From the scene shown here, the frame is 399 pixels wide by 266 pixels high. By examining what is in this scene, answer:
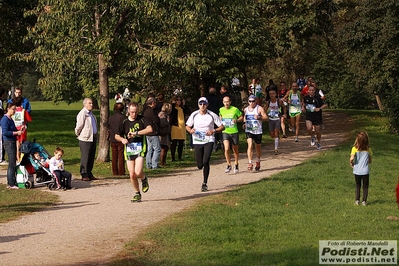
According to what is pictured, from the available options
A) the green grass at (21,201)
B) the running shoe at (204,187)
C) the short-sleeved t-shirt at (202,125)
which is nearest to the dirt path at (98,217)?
A: the running shoe at (204,187)

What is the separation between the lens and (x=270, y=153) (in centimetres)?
2425

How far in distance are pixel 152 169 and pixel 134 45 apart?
3386mm

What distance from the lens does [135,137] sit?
48.9 ft

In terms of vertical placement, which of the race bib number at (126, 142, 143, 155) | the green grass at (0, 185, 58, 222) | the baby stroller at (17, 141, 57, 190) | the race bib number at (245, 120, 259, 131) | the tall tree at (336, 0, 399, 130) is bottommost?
the green grass at (0, 185, 58, 222)

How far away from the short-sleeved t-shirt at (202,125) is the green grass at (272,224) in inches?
52.5

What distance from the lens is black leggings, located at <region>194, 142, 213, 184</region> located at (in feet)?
54.1

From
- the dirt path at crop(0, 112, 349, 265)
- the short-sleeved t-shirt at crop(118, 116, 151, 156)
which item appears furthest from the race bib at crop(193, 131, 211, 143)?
the short-sleeved t-shirt at crop(118, 116, 151, 156)

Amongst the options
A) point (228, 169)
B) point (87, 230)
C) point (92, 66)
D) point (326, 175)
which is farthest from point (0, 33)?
point (87, 230)

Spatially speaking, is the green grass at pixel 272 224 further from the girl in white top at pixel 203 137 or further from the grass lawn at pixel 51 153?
the grass lawn at pixel 51 153

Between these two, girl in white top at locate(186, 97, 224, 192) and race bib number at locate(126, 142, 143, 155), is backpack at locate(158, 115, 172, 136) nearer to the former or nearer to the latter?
girl in white top at locate(186, 97, 224, 192)

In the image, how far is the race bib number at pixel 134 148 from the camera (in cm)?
1489

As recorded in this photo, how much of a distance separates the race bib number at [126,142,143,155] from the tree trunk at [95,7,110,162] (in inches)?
263

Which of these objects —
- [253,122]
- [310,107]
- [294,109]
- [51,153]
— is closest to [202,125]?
[253,122]

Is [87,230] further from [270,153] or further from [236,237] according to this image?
[270,153]
